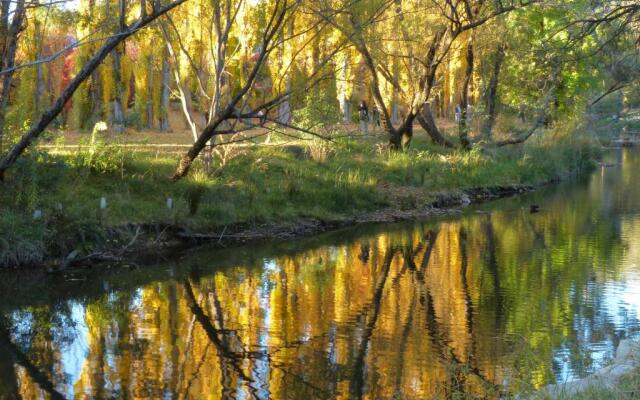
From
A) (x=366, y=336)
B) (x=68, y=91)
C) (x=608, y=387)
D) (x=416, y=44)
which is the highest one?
(x=416, y=44)

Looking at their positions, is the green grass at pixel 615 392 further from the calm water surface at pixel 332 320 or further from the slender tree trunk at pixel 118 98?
the slender tree trunk at pixel 118 98

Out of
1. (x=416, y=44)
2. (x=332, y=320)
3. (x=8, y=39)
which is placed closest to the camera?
(x=332, y=320)

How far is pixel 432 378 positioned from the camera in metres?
9.52

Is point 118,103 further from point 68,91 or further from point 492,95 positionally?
point 68,91

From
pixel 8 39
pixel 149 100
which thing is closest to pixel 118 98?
pixel 149 100

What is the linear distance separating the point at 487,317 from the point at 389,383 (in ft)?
11.3

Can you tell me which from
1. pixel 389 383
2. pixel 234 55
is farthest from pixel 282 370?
pixel 234 55

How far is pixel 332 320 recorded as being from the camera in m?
12.2

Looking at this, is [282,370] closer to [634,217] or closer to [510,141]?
[634,217]


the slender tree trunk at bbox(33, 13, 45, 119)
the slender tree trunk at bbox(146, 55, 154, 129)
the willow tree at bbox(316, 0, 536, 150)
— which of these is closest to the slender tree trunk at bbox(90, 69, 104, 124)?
the slender tree trunk at bbox(33, 13, 45, 119)

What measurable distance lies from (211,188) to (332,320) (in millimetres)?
7630

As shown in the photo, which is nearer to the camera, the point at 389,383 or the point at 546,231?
the point at 389,383

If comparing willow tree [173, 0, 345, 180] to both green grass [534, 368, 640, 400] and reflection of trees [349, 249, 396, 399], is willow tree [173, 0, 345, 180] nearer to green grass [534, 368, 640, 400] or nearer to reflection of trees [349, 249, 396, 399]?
reflection of trees [349, 249, 396, 399]

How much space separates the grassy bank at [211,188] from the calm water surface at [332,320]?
3.36 feet
